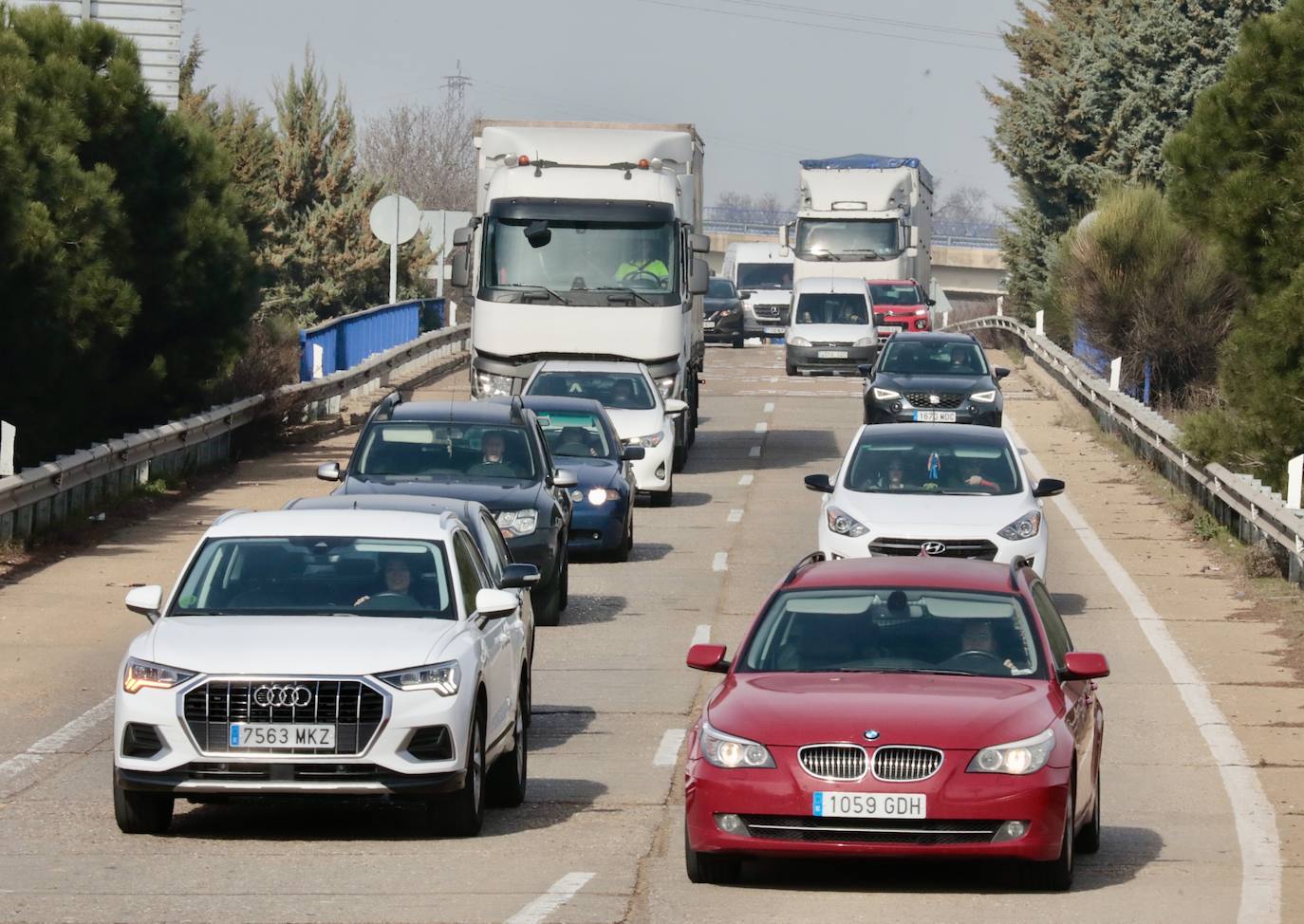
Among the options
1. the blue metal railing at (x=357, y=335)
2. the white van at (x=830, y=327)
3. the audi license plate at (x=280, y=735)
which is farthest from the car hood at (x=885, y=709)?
the white van at (x=830, y=327)

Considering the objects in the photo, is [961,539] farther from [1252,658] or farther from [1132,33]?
[1132,33]

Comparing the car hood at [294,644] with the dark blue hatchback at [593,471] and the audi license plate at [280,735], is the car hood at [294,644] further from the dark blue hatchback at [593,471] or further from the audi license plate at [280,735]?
the dark blue hatchback at [593,471]

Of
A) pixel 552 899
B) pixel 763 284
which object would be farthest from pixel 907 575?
pixel 763 284

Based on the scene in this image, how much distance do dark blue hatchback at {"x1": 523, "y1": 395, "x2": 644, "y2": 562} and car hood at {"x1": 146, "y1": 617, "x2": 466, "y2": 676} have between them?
1068 cm

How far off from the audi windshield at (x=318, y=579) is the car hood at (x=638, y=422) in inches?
612

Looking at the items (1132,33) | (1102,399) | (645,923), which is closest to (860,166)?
(1132,33)

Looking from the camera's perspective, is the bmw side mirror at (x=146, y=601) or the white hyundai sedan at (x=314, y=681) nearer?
the white hyundai sedan at (x=314, y=681)

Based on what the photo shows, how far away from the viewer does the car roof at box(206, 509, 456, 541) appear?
39.0ft

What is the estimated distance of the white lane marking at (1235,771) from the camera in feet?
33.2

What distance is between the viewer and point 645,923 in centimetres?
918

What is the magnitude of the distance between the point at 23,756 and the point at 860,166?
43259 mm

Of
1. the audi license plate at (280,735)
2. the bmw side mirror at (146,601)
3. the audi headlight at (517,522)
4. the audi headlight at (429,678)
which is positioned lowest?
the audi headlight at (517,522)

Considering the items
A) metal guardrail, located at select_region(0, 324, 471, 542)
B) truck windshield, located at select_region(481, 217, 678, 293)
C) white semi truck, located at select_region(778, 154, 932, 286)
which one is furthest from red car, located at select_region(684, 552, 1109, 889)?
white semi truck, located at select_region(778, 154, 932, 286)

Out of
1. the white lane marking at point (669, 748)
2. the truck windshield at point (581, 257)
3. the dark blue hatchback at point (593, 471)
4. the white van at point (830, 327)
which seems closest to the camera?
the white lane marking at point (669, 748)
